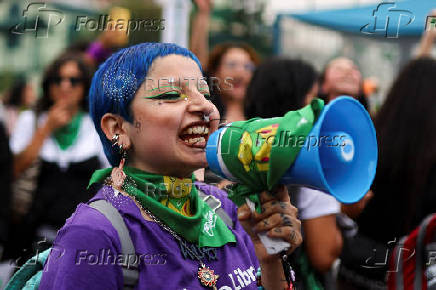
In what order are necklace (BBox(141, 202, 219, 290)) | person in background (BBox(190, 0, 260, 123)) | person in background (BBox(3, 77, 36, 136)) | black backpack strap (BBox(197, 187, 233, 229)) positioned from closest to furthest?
necklace (BBox(141, 202, 219, 290)), black backpack strap (BBox(197, 187, 233, 229)), person in background (BBox(190, 0, 260, 123)), person in background (BBox(3, 77, 36, 136))

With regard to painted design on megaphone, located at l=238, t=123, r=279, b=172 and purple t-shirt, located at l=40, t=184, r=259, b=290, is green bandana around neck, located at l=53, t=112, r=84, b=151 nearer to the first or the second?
purple t-shirt, located at l=40, t=184, r=259, b=290

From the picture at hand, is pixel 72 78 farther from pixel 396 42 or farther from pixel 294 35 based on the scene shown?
pixel 396 42

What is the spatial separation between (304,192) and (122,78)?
35.1 inches

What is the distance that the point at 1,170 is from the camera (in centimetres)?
277

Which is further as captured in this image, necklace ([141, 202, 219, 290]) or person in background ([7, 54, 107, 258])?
person in background ([7, 54, 107, 258])

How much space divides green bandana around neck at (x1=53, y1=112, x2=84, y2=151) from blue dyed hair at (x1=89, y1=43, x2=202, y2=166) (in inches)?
67.4

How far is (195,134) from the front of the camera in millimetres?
1422

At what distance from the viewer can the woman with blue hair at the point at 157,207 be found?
1.27 meters

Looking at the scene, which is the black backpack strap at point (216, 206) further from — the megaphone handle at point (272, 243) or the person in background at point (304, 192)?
the person in background at point (304, 192)

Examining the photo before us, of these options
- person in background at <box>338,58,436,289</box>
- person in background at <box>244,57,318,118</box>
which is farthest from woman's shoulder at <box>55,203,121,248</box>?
person in background at <box>338,58,436,289</box>

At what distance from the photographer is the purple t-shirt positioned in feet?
4.08

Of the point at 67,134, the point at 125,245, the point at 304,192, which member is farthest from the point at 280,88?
the point at 67,134

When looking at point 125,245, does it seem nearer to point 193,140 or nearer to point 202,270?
point 202,270

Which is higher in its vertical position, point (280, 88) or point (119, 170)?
point (280, 88)
